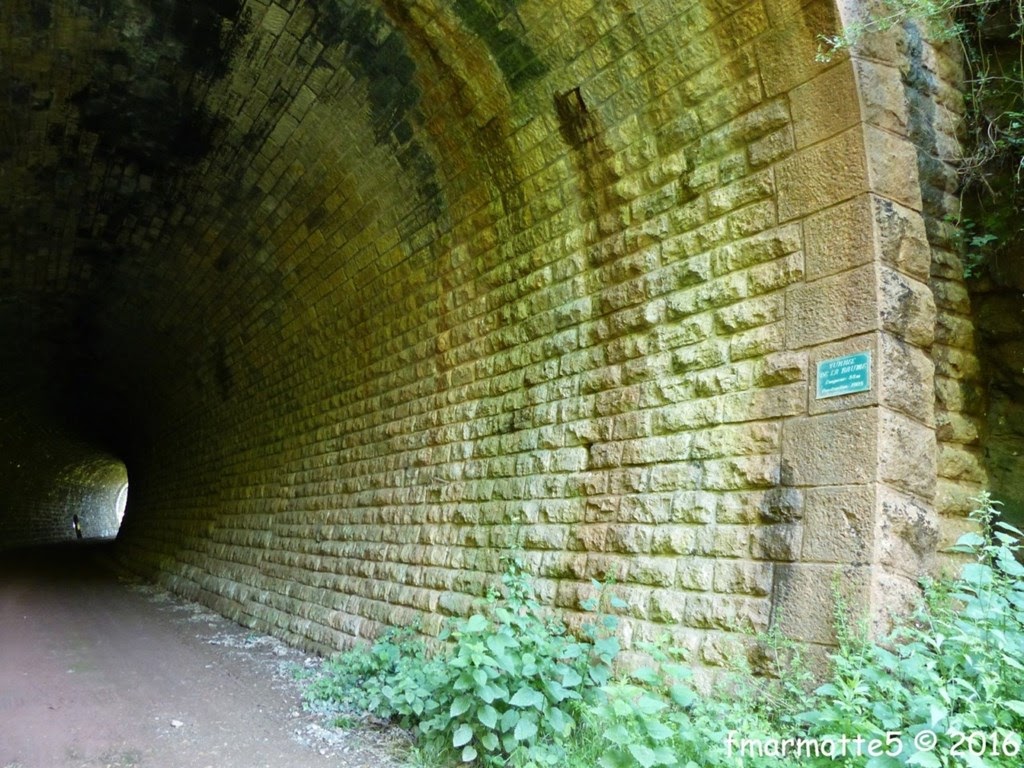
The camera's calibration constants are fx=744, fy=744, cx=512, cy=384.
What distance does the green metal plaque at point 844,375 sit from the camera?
3492 millimetres

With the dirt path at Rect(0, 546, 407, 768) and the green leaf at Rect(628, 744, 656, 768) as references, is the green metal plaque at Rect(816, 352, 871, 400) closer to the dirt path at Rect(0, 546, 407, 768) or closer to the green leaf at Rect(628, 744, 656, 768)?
the green leaf at Rect(628, 744, 656, 768)

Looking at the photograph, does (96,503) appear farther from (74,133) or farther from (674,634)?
(674,634)

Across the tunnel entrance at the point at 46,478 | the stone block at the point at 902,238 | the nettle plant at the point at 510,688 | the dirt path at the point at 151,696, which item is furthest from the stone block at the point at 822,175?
the tunnel entrance at the point at 46,478

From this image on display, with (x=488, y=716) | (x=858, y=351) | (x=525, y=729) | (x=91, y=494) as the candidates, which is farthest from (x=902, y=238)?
(x=91, y=494)

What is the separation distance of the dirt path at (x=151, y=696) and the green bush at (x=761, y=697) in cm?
93

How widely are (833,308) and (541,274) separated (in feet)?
8.33

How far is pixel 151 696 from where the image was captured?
5988 mm

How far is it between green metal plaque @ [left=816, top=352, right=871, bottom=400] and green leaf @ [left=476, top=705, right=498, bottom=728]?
2469mm

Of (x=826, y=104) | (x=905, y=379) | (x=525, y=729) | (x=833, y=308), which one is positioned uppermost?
(x=826, y=104)

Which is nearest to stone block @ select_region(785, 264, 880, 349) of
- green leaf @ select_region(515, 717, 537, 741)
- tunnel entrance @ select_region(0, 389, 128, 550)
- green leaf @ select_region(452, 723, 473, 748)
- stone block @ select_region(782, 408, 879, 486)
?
stone block @ select_region(782, 408, 879, 486)

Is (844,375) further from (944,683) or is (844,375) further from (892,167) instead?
(944,683)

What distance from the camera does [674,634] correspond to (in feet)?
13.0

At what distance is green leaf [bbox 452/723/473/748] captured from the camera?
4113mm

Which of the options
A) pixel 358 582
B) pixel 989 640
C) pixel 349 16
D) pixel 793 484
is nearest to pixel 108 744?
pixel 358 582
